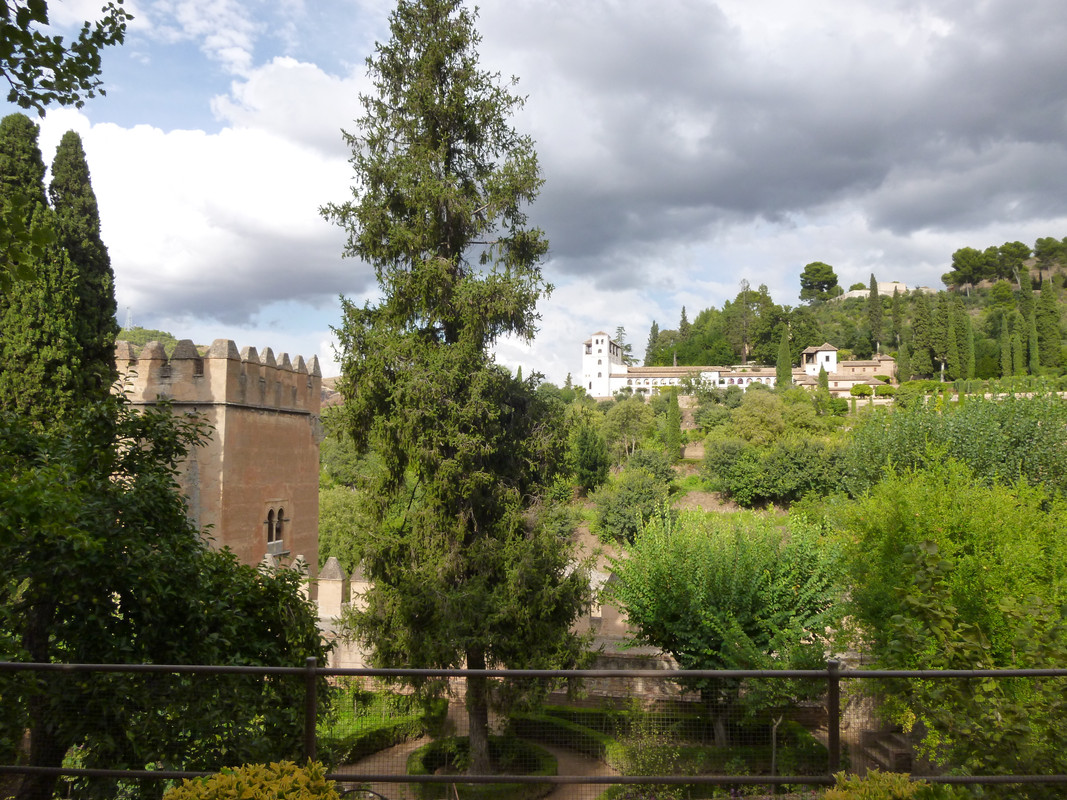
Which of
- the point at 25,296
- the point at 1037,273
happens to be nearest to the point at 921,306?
the point at 1037,273

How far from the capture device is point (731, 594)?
535 inches

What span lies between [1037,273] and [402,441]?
15306 cm

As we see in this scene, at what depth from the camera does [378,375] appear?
1130 centimetres

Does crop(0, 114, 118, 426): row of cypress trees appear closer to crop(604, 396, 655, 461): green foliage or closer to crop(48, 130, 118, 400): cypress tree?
crop(48, 130, 118, 400): cypress tree

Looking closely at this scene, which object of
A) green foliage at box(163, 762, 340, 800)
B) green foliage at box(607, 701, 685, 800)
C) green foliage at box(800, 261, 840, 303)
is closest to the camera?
green foliage at box(163, 762, 340, 800)

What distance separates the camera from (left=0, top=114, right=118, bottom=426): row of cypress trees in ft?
45.1

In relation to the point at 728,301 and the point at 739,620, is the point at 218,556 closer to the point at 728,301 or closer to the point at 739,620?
the point at 739,620

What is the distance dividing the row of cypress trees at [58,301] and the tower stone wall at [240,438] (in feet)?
3.09

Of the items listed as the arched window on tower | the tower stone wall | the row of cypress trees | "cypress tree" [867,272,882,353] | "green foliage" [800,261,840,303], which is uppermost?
"green foliage" [800,261,840,303]

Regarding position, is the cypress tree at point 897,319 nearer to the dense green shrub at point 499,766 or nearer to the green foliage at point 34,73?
the dense green shrub at point 499,766

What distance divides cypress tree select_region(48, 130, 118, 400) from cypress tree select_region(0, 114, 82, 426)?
0.90ft

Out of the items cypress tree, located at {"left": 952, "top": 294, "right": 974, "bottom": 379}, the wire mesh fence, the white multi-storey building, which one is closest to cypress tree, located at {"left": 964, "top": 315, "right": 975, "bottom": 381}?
cypress tree, located at {"left": 952, "top": 294, "right": 974, "bottom": 379}

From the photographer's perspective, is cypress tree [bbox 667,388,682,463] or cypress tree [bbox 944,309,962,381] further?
cypress tree [bbox 944,309,962,381]

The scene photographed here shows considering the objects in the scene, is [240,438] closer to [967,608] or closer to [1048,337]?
[967,608]
